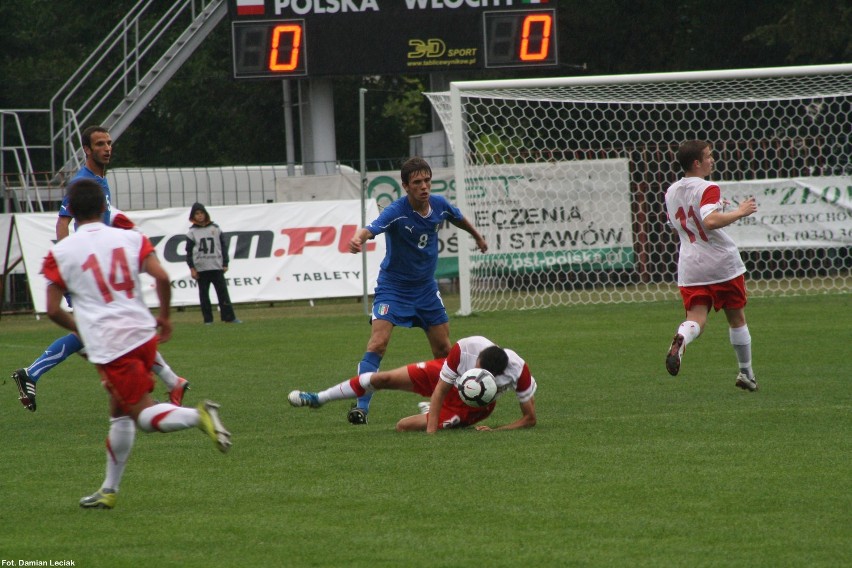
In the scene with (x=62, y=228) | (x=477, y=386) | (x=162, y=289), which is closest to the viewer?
(x=162, y=289)

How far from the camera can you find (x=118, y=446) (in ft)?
18.5

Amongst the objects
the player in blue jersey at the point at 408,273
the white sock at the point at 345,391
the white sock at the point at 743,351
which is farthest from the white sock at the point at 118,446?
the white sock at the point at 743,351

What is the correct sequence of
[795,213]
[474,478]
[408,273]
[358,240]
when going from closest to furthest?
[474,478], [358,240], [408,273], [795,213]

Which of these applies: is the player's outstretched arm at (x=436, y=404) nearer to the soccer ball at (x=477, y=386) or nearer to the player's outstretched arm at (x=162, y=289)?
the soccer ball at (x=477, y=386)

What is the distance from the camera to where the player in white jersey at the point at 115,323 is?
18.4 feet

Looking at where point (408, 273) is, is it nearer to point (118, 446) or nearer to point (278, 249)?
point (118, 446)

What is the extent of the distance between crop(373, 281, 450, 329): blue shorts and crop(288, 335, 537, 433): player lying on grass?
1.71ft

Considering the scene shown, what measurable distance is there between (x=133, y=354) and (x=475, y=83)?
12.1 m

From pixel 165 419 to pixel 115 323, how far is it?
0.47m

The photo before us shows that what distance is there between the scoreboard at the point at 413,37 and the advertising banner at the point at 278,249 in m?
2.33

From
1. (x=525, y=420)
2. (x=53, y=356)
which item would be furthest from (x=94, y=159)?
(x=525, y=420)

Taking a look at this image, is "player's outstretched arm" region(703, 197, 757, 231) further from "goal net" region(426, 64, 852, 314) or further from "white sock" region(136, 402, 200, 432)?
"goal net" region(426, 64, 852, 314)

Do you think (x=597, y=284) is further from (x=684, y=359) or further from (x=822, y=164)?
(x=684, y=359)

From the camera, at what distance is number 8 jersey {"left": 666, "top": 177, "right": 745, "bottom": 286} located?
30.6 ft
